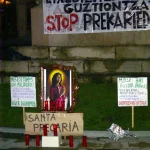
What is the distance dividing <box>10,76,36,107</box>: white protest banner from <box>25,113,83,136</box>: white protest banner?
73 centimetres

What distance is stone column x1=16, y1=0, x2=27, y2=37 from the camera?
133 feet

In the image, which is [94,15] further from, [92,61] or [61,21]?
[92,61]

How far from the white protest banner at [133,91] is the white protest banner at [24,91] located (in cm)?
181

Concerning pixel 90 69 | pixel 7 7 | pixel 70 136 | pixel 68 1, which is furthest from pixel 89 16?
pixel 7 7

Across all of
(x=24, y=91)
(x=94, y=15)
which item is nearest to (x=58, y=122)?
(x=24, y=91)

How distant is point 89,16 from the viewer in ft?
54.5

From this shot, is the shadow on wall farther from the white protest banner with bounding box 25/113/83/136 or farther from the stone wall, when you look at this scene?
the white protest banner with bounding box 25/113/83/136

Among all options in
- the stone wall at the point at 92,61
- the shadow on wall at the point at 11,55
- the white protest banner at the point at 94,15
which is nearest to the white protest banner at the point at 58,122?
the stone wall at the point at 92,61

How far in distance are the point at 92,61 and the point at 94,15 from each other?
174 cm

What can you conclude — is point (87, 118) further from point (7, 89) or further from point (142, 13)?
point (142, 13)

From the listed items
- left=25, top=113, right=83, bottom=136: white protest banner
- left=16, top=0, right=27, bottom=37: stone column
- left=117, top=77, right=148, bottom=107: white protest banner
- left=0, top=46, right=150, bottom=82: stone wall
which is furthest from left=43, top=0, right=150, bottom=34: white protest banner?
left=16, top=0, right=27, bottom=37: stone column

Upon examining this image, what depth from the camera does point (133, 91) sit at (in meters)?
9.67

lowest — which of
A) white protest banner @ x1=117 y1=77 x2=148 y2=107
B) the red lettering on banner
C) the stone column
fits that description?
white protest banner @ x1=117 y1=77 x2=148 y2=107

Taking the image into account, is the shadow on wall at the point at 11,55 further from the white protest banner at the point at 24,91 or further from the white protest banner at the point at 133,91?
the white protest banner at the point at 133,91
